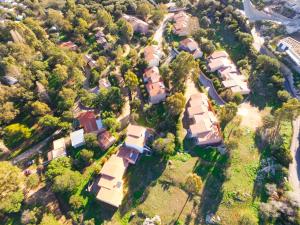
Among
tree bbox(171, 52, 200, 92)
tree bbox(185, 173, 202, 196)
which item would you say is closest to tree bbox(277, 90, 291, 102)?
tree bbox(171, 52, 200, 92)

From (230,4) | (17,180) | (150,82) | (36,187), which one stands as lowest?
(36,187)

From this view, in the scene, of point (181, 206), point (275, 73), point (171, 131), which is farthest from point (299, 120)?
point (181, 206)

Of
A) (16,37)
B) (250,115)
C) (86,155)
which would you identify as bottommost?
(86,155)

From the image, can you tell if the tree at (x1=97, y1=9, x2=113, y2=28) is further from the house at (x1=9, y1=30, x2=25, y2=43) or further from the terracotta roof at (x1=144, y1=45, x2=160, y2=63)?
the house at (x1=9, y1=30, x2=25, y2=43)

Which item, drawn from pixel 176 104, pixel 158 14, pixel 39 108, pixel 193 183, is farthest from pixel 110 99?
pixel 158 14

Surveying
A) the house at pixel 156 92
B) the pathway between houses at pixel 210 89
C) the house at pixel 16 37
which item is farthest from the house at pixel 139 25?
the house at pixel 16 37

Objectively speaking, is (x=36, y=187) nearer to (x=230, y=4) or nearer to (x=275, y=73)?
(x=275, y=73)

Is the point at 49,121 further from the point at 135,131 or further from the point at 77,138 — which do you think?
the point at 135,131
